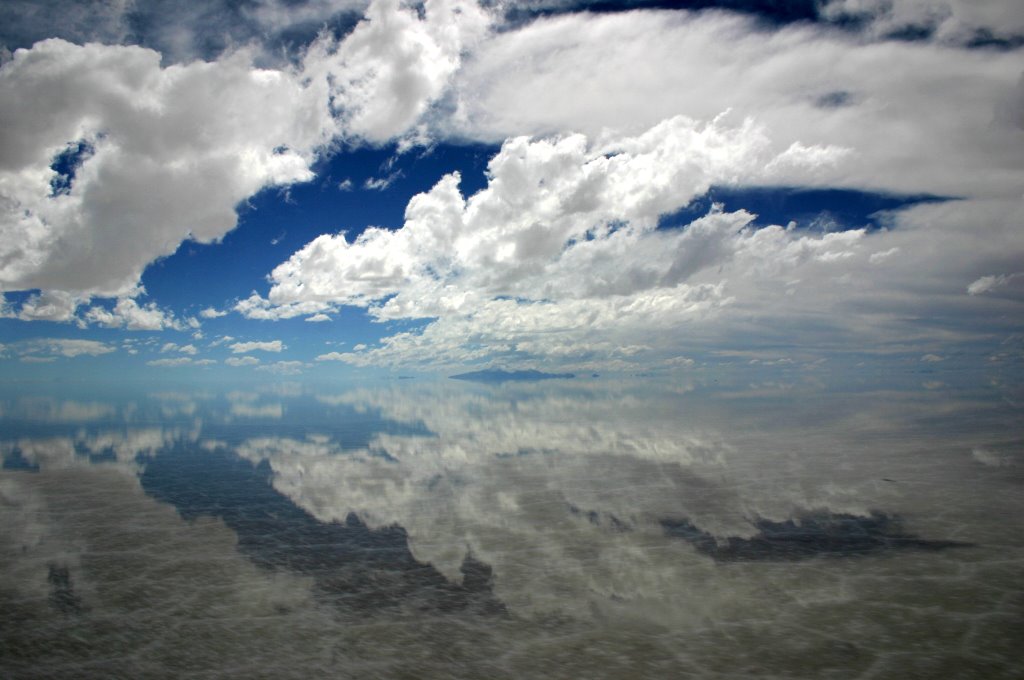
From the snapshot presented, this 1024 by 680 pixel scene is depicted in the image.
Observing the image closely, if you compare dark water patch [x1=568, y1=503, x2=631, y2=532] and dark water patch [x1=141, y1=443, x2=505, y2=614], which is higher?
dark water patch [x1=141, y1=443, x2=505, y2=614]

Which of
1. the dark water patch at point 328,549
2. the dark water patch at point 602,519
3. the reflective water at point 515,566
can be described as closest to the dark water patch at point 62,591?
the reflective water at point 515,566

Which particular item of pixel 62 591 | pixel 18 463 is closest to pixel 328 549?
pixel 62 591

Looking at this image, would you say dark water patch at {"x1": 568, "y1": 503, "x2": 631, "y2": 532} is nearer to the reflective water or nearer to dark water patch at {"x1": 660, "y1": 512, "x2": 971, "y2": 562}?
Result: the reflective water

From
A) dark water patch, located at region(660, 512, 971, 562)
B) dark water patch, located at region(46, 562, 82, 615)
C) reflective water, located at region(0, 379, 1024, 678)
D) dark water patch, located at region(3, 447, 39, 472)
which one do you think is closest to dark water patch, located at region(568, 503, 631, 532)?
reflective water, located at region(0, 379, 1024, 678)

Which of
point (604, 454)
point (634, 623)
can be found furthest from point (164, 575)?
point (604, 454)

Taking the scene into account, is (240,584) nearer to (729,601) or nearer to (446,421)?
(729,601)

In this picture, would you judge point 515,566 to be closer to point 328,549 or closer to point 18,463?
point 328,549

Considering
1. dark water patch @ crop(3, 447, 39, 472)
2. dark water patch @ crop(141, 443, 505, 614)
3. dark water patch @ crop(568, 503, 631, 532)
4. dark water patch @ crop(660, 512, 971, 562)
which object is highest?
dark water patch @ crop(3, 447, 39, 472)
